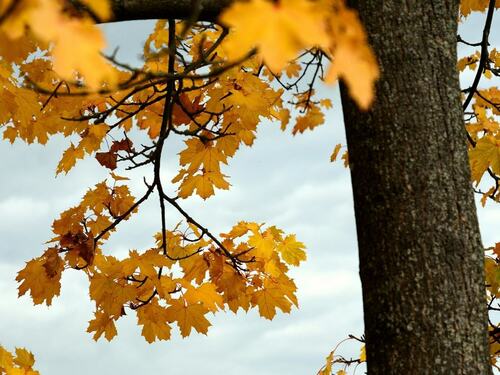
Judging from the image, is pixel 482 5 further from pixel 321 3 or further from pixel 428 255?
pixel 321 3

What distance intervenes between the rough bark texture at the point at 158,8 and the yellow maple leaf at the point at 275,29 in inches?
64.3

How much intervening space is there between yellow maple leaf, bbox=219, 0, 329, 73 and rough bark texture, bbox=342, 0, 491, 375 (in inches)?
49.6

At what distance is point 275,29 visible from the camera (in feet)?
4.00

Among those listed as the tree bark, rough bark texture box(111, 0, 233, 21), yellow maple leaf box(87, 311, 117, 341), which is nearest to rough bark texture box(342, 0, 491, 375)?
the tree bark

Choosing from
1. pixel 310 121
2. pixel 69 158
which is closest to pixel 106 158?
pixel 69 158

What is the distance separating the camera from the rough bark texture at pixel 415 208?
2316mm

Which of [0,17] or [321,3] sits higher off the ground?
[321,3]

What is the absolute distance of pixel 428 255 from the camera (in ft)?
7.72

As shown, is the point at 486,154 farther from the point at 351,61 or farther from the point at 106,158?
the point at 351,61

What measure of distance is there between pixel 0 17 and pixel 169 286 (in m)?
2.59

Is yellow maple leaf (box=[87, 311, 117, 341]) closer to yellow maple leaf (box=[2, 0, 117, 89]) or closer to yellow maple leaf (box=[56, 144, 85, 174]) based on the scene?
yellow maple leaf (box=[56, 144, 85, 174])

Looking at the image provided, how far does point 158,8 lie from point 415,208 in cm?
143

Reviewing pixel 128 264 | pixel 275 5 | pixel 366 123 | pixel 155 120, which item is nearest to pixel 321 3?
pixel 275 5

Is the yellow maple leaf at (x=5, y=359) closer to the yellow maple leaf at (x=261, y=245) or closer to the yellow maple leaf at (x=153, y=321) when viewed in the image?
→ the yellow maple leaf at (x=153, y=321)
